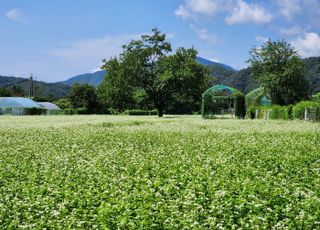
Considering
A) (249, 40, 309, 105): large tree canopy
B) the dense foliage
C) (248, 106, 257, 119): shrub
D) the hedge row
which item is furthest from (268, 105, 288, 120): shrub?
the dense foliage

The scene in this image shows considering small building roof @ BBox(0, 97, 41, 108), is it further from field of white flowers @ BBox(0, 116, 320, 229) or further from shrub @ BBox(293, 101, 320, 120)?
field of white flowers @ BBox(0, 116, 320, 229)

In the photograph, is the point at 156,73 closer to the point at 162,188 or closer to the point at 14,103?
the point at 14,103

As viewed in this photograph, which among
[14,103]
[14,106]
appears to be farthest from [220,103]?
[14,103]

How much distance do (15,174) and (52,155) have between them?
4.60 metres

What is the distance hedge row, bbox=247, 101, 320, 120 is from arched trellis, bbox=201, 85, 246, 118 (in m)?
3.35

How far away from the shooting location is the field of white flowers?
336 inches

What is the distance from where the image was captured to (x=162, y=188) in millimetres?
11289

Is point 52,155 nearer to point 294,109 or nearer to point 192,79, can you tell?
point 294,109

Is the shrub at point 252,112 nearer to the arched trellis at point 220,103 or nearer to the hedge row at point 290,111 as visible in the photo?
the hedge row at point 290,111

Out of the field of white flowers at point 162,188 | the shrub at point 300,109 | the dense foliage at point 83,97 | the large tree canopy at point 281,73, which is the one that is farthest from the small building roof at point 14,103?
the field of white flowers at point 162,188

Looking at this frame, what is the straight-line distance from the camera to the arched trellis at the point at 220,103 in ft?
207

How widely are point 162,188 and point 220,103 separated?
56090mm

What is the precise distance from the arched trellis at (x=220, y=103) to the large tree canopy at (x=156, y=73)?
743cm

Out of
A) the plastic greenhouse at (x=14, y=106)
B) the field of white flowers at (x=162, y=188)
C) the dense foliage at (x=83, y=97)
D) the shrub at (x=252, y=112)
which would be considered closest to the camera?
the field of white flowers at (x=162, y=188)
